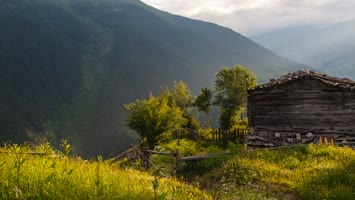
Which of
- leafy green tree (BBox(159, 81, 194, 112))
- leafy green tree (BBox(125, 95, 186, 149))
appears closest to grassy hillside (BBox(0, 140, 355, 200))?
leafy green tree (BBox(125, 95, 186, 149))

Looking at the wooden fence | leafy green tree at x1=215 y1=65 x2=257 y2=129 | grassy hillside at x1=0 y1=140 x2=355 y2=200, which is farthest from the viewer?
leafy green tree at x1=215 y1=65 x2=257 y2=129

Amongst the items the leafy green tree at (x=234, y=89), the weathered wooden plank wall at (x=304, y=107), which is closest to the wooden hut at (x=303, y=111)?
the weathered wooden plank wall at (x=304, y=107)

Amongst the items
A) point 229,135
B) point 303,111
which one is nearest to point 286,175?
point 303,111

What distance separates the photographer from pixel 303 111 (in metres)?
25.7

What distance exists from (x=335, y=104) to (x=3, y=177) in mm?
24524

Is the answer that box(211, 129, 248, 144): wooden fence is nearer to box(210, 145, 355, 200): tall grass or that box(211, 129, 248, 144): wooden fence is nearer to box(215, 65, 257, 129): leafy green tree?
box(215, 65, 257, 129): leafy green tree

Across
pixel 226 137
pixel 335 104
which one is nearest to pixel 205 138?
pixel 226 137

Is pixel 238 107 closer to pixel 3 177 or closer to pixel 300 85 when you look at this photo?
pixel 300 85

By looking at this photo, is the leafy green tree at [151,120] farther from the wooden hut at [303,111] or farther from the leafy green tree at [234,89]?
the leafy green tree at [234,89]

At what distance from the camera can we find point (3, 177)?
4.56 meters

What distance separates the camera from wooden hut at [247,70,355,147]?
24219mm

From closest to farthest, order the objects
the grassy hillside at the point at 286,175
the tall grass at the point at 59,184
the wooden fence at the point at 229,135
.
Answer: the tall grass at the point at 59,184
the grassy hillside at the point at 286,175
the wooden fence at the point at 229,135

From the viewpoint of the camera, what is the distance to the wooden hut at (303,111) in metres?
24.2

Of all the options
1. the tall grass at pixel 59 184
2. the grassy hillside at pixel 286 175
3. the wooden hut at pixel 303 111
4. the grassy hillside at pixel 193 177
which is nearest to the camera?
the tall grass at pixel 59 184
